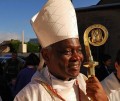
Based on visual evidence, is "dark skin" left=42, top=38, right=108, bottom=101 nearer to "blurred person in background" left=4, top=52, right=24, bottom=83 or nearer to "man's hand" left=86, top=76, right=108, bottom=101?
"man's hand" left=86, top=76, right=108, bottom=101

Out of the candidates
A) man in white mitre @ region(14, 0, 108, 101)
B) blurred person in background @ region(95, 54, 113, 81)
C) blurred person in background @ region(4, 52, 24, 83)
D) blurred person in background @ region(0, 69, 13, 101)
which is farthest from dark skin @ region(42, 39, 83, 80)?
blurred person in background @ region(4, 52, 24, 83)

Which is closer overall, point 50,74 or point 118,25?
point 50,74

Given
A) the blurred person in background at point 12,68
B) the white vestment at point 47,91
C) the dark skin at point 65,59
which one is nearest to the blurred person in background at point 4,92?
the white vestment at point 47,91

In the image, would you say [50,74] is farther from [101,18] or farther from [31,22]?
[101,18]

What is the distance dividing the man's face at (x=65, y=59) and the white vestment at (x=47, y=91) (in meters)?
0.06

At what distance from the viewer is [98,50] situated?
720 cm

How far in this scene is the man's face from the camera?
2.70 meters

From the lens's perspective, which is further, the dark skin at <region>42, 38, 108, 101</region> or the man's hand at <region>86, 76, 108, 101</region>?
the man's hand at <region>86, 76, 108, 101</region>

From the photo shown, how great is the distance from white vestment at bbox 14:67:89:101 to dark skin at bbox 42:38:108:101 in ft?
0.17

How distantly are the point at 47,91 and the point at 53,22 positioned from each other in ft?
1.67

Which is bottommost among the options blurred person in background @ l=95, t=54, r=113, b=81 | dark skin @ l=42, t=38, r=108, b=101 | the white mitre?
blurred person in background @ l=95, t=54, r=113, b=81

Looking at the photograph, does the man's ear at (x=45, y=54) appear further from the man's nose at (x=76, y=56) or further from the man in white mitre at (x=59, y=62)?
the man's nose at (x=76, y=56)

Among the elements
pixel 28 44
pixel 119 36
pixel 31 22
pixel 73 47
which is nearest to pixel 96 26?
pixel 73 47

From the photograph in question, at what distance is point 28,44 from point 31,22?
1625 inches
